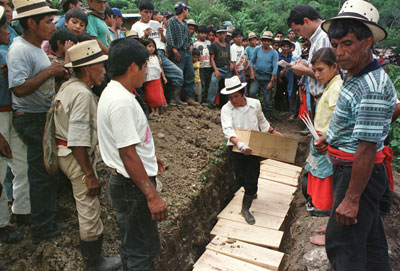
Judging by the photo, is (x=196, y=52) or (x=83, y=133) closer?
(x=83, y=133)

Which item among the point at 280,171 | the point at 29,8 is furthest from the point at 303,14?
the point at 280,171

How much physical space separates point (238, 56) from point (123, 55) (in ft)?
20.6

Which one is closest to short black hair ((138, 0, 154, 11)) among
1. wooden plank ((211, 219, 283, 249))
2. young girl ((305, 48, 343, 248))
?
young girl ((305, 48, 343, 248))

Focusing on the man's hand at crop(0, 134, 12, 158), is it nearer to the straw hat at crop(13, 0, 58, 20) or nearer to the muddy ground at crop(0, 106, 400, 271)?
the muddy ground at crop(0, 106, 400, 271)

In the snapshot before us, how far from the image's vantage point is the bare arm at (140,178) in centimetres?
210

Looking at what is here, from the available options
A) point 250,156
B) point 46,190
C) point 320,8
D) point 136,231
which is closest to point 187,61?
point 250,156

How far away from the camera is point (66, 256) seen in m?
3.05

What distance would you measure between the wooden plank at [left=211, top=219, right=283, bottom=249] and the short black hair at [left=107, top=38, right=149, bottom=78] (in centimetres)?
295

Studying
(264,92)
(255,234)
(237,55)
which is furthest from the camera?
(264,92)

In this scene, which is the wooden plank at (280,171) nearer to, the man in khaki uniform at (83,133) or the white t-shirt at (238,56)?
the white t-shirt at (238,56)

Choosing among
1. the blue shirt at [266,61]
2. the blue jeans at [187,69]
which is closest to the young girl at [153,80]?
the blue jeans at [187,69]

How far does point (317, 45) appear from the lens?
3.61 m

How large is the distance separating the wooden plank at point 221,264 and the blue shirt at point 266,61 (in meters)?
5.86

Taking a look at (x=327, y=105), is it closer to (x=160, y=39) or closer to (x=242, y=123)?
(x=242, y=123)
